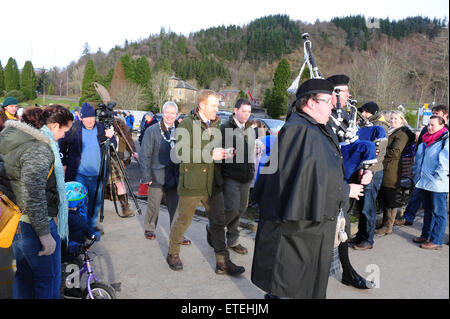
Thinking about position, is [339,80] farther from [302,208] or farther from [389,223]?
[389,223]

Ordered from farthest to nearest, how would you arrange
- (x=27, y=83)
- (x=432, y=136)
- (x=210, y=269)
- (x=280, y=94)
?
(x=27, y=83) < (x=280, y=94) < (x=432, y=136) < (x=210, y=269)

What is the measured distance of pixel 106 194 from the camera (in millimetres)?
Result: 6023

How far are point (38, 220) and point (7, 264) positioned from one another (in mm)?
1451

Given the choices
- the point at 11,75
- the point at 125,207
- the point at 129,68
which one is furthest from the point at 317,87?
the point at 11,75

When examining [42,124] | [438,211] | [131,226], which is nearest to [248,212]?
[131,226]

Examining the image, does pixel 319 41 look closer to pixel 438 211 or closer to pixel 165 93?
pixel 165 93

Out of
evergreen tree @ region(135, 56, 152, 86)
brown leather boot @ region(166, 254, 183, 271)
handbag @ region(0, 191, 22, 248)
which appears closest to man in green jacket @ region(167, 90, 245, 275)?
brown leather boot @ region(166, 254, 183, 271)

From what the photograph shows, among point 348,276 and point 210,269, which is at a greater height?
point 348,276

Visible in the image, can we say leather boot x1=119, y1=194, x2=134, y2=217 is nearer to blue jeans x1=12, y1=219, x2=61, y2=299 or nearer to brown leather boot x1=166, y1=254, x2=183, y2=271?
brown leather boot x1=166, y1=254, x2=183, y2=271

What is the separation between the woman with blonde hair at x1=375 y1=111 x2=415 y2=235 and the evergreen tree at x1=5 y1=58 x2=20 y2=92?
84.1m

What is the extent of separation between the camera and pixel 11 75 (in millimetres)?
74125

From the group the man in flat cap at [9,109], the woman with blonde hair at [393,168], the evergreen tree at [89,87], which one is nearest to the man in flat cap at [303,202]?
the woman with blonde hair at [393,168]

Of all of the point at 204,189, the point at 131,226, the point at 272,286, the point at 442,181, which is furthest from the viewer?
the point at 131,226

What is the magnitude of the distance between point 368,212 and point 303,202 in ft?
10.3
